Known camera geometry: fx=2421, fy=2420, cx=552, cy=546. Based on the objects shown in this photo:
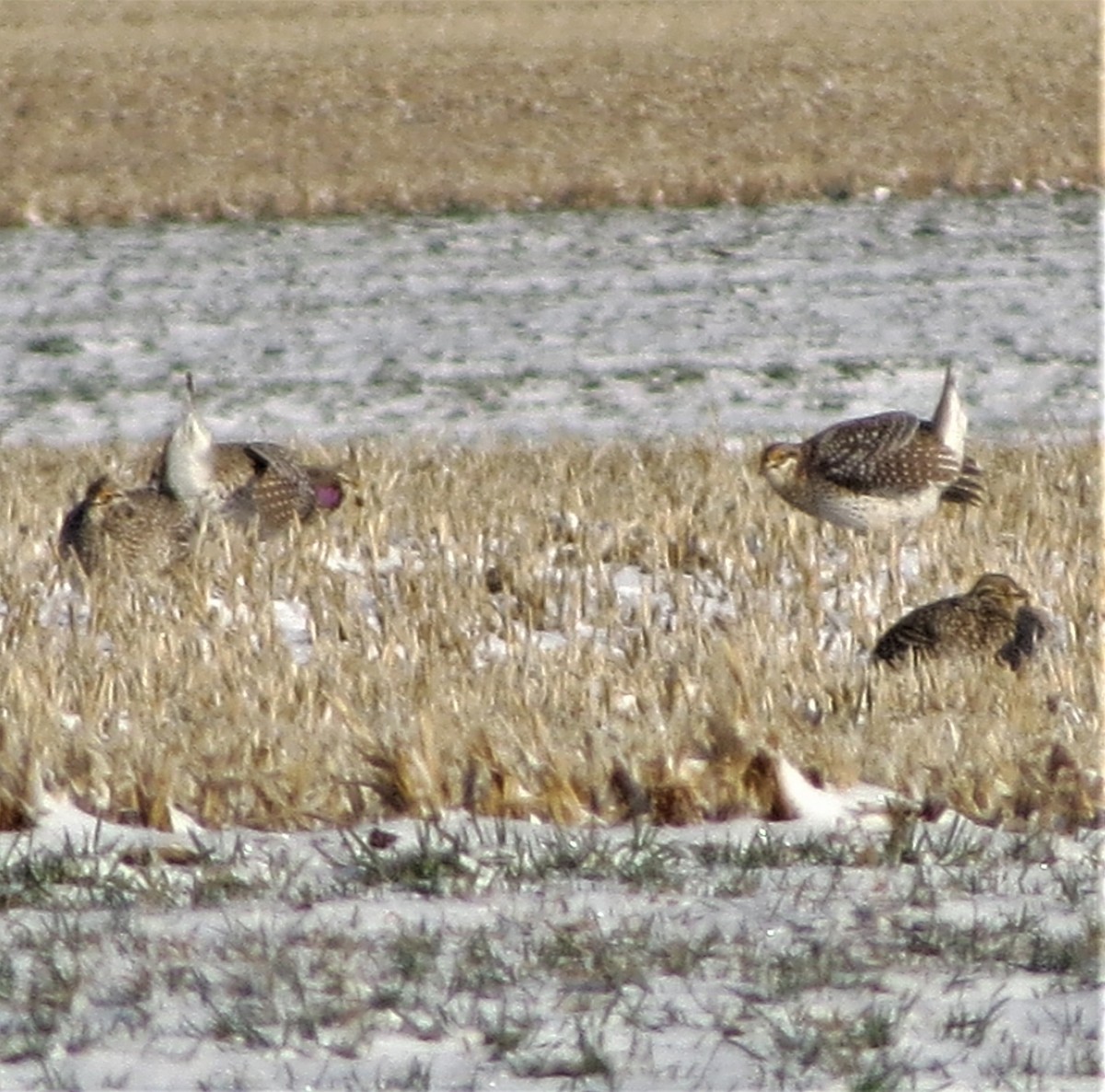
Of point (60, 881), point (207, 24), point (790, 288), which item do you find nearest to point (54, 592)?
point (60, 881)

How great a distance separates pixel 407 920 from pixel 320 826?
709 mm

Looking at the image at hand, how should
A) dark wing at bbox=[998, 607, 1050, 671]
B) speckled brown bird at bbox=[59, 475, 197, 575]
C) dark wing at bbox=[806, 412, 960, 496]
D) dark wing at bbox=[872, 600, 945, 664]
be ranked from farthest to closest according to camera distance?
dark wing at bbox=[806, 412, 960, 496] → speckled brown bird at bbox=[59, 475, 197, 575] → dark wing at bbox=[872, 600, 945, 664] → dark wing at bbox=[998, 607, 1050, 671]

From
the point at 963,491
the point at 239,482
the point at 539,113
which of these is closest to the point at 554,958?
the point at 239,482

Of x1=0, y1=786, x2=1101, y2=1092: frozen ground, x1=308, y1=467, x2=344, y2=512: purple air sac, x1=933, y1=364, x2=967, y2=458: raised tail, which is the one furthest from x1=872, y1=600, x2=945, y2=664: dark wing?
x1=308, y1=467, x2=344, y2=512: purple air sac

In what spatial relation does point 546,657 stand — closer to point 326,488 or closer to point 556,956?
point 556,956

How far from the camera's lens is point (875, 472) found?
8375 mm

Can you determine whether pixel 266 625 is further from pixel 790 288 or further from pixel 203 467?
pixel 790 288

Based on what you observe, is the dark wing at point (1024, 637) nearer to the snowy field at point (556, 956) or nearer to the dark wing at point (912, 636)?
the dark wing at point (912, 636)

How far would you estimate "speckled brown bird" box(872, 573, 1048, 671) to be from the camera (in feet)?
20.8

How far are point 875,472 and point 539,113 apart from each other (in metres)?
20.4

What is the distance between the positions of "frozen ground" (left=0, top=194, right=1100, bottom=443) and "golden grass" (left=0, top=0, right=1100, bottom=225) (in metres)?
0.99

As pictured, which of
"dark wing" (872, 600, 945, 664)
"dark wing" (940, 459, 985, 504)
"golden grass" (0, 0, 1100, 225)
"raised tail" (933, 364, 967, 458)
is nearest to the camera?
"dark wing" (872, 600, 945, 664)

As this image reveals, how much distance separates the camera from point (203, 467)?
8602mm

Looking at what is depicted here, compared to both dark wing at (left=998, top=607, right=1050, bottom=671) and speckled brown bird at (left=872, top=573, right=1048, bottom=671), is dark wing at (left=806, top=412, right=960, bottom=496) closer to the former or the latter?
speckled brown bird at (left=872, top=573, right=1048, bottom=671)
